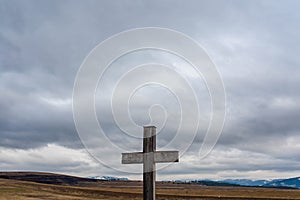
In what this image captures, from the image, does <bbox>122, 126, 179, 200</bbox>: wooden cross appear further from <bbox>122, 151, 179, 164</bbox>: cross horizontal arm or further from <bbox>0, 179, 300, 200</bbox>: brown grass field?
Answer: <bbox>0, 179, 300, 200</bbox>: brown grass field

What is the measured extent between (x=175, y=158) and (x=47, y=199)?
48608 mm

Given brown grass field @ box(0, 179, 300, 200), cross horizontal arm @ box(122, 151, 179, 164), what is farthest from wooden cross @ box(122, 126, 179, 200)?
brown grass field @ box(0, 179, 300, 200)

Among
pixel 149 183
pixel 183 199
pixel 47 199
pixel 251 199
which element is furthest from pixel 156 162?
pixel 251 199

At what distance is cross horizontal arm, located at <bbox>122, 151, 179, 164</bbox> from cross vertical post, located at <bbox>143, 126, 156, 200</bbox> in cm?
12

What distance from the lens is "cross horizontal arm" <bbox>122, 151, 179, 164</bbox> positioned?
8.73 metres

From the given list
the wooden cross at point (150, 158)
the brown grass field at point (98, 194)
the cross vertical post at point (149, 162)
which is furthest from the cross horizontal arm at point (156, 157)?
the brown grass field at point (98, 194)

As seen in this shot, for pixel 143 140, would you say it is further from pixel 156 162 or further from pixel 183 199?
pixel 183 199

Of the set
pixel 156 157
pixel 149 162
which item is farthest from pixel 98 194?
pixel 156 157

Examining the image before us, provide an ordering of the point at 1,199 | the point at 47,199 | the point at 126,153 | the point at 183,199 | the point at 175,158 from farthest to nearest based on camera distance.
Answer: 1. the point at 183,199
2. the point at 47,199
3. the point at 1,199
4. the point at 126,153
5. the point at 175,158

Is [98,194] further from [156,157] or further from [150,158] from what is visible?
[156,157]

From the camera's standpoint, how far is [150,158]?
907 centimetres

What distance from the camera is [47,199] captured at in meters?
53.7

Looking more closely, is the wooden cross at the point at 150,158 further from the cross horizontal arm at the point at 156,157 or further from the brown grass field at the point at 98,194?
the brown grass field at the point at 98,194

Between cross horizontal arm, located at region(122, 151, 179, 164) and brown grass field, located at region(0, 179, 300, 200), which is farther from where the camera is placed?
brown grass field, located at region(0, 179, 300, 200)
